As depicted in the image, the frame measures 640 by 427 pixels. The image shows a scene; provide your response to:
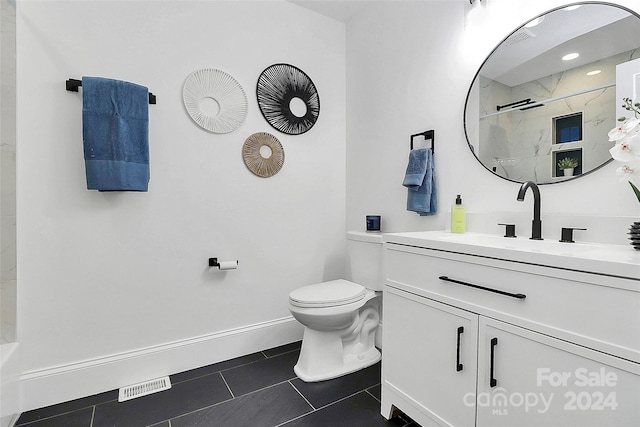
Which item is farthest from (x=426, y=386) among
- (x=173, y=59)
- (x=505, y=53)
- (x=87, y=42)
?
(x=87, y=42)

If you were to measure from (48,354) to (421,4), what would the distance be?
9.00ft

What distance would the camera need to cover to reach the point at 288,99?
7.54ft

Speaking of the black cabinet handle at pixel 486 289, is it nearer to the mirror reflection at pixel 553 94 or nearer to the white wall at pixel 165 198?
the mirror reflection at pixel 553 94

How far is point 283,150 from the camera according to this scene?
228 centimetres

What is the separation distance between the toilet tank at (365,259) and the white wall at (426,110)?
0.80 ft

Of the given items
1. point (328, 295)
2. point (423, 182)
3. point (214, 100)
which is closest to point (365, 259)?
point (328, 295)

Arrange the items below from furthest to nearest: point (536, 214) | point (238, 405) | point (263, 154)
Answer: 1. point (263, 154)
2. point (238, 405)
3. point (536, 214)

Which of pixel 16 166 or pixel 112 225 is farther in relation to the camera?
pixel 112 225

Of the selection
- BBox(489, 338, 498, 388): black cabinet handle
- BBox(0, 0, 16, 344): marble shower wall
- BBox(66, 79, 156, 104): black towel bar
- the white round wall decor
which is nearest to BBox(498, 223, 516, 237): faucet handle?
BBox(489, 338, 498, 388): black cabinet handle

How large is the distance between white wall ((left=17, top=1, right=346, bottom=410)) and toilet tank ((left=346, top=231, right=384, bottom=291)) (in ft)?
1.32

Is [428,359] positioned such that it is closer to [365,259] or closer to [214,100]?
[365,259]

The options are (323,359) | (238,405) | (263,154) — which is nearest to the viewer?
(238,405)

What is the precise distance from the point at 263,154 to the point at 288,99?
0.44 metres

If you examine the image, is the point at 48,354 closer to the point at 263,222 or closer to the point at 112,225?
the point at 112,225
